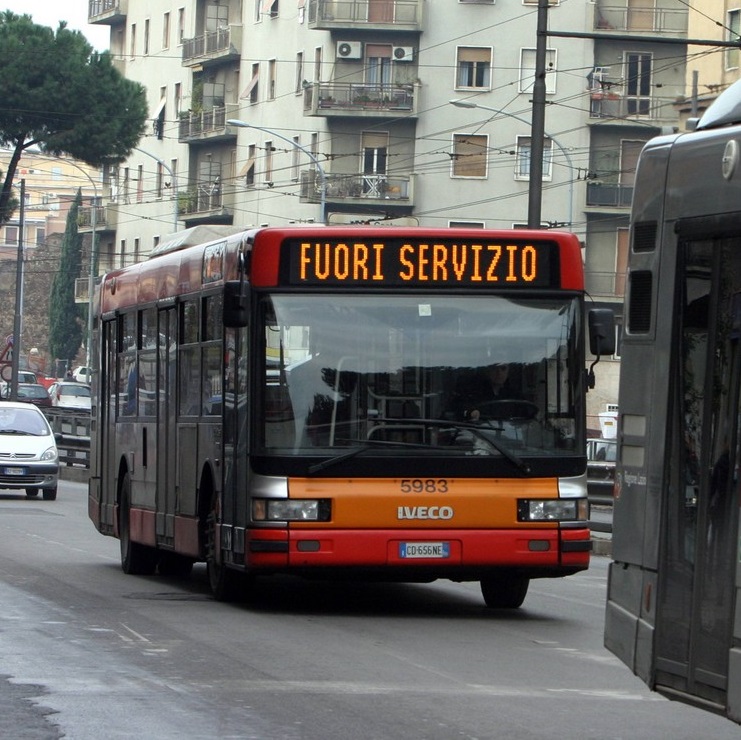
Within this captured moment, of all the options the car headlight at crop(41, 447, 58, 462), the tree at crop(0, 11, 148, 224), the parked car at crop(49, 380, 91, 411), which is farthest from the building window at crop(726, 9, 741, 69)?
the parked car at crop(49, 380, 91, 411)

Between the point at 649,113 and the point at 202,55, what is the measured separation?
1941cm

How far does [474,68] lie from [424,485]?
186 ft

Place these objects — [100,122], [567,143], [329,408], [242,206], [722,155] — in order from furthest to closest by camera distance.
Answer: [242,206]
[567,143]
[100,122]
[329,408]
[722,155]

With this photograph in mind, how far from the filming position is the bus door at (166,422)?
52.1 ft

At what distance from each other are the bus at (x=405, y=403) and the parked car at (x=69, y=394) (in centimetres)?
6009

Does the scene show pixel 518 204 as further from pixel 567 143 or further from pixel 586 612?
pixel 586 612

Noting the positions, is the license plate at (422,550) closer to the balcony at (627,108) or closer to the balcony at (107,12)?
the balcony at (627,108)

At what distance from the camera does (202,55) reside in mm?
77500

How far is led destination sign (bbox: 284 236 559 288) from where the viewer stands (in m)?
13.5

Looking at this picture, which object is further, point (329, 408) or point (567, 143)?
point (567, 143)

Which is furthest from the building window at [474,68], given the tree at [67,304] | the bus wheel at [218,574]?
the bus wheel at [218,574]

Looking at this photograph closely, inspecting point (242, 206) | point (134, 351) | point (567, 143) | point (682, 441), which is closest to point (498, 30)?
point (567, 143)

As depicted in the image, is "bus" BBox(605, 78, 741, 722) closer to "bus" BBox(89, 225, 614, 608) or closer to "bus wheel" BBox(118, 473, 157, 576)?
"bus" BBox(89, 225, 614, 608)

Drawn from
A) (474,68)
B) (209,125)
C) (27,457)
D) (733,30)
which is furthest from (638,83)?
(27,457)
